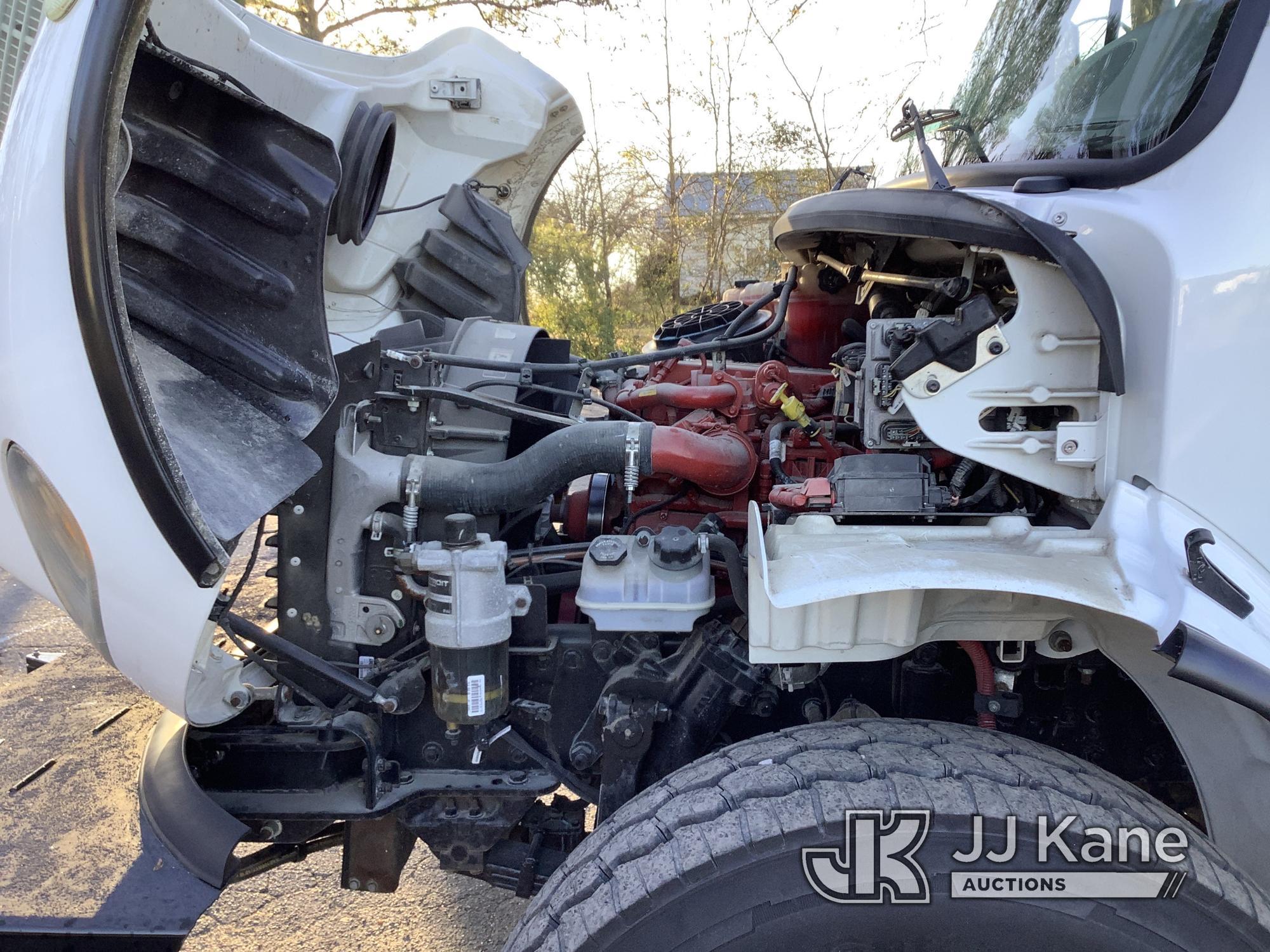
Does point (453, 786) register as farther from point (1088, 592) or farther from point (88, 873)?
point (1088, 592)

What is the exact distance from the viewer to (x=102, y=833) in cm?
161

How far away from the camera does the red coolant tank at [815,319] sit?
2.52m

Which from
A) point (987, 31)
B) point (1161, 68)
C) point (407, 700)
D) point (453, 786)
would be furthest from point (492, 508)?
point (987, 31)

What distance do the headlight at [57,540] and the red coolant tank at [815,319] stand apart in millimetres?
2013

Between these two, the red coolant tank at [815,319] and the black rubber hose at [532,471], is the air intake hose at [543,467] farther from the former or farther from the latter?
the red coolant tank at [815,319]

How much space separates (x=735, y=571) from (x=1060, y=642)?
653mm

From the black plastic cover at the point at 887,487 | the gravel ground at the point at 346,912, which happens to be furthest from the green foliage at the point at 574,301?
the black plastic cover at the point at 887,487

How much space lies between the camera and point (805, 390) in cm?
239

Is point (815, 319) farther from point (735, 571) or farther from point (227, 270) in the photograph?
point (227, 270)

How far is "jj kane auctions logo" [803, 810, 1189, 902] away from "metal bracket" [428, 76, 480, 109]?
9.17 ft

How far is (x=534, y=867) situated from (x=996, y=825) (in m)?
1.11

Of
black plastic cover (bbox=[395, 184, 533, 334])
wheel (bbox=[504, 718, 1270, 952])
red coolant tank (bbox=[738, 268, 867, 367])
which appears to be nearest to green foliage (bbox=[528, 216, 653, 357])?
black plastic cover (bbox=[395, 184, 533, 334])

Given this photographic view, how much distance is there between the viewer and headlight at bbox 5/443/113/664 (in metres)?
1.30

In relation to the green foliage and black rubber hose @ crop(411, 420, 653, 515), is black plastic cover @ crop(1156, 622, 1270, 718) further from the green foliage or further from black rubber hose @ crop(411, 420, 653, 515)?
the green foliage
